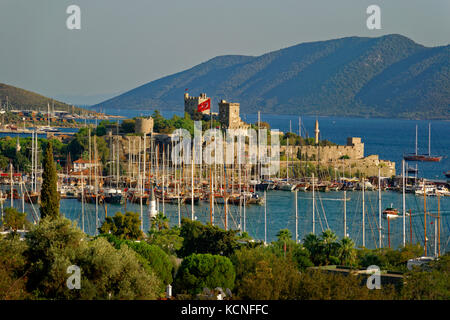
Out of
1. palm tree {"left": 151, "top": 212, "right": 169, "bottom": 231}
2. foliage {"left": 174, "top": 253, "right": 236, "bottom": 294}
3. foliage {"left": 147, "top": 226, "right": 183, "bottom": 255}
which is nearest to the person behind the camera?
foliage {"left": 174, "top": 253, "right": 236, "bottom": 294}

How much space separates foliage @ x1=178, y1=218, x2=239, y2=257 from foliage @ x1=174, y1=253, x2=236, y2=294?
4.35 m

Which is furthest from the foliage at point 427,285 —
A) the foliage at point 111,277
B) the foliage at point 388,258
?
the foliage at point 111,277

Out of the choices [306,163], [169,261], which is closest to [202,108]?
[306,163]

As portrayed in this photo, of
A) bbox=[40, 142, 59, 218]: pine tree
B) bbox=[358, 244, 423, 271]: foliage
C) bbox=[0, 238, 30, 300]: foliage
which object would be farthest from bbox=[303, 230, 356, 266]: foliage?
bbox=[0, 238, 30, 300]: foliage

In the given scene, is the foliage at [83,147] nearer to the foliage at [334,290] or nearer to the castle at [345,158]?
the castle at [345,158]

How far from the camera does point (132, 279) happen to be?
1895 cm

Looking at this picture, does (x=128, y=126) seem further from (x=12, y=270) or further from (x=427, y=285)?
(x=427, y=285)

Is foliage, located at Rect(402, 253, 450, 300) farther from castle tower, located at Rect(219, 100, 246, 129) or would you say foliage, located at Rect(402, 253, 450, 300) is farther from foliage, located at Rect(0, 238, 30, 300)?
castle tower, located at Rect(219, 100, 246, 129)

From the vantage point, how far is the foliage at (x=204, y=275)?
2102 cm

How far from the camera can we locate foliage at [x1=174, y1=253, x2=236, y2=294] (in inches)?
827

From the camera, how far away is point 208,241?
27391mm

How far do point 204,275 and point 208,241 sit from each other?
5899 mm

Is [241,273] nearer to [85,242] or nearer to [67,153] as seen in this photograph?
[85,242]
